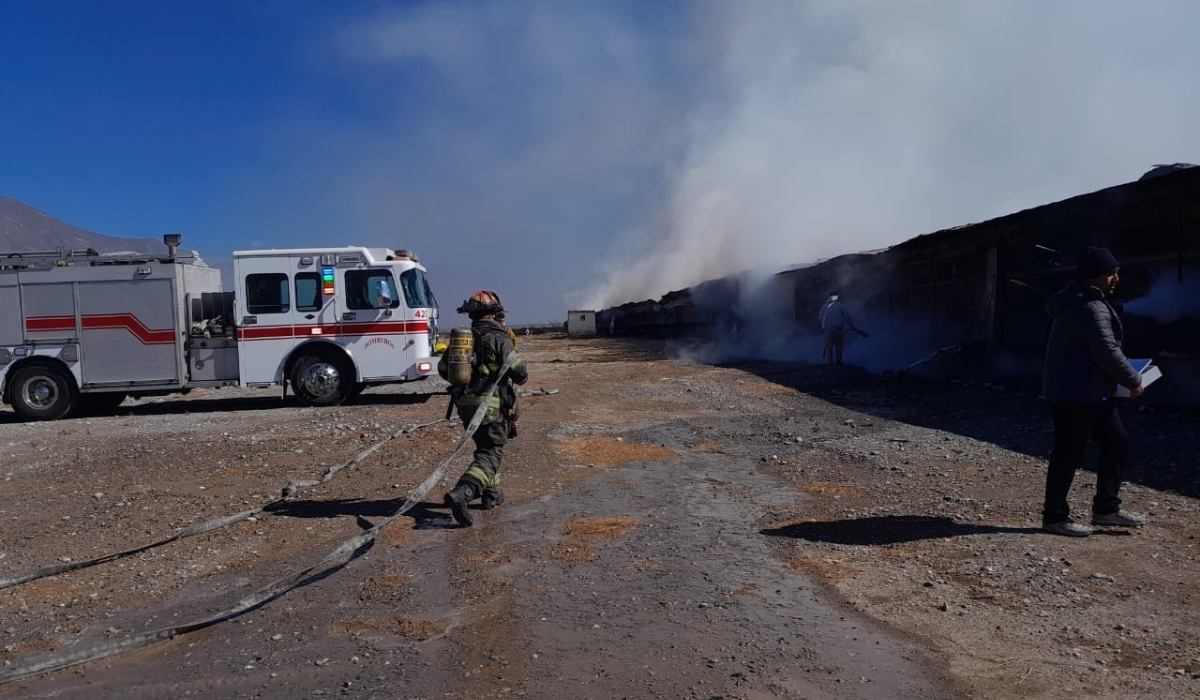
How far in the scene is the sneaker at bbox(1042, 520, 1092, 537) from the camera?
5003mm

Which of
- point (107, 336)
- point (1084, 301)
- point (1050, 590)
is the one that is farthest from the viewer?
point (107, 336)

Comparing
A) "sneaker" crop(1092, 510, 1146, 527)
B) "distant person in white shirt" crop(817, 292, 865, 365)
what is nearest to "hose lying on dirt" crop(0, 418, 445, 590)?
"sneaker" crop(1092, 510, 1146, 527)

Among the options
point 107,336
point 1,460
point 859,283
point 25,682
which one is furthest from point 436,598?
point 859,283

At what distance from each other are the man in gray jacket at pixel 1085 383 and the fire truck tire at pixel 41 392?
14085mm

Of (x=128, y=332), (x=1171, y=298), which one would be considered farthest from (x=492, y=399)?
(x=128, y=332)

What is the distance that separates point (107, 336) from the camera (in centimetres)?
1327

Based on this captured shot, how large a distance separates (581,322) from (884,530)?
53.7m

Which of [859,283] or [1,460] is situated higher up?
[859,283]

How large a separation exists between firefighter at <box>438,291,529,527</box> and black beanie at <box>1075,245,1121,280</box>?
12.2ft

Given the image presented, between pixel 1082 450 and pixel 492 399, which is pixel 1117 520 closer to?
pixel 1082 450

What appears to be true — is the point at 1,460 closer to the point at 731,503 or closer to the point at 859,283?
the point at 731,503

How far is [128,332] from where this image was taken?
13.3 metres

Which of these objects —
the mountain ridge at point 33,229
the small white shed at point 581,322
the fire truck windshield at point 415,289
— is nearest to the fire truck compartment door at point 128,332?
the fire truck windshield at point 415,289

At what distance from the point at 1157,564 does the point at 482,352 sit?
4483mm
